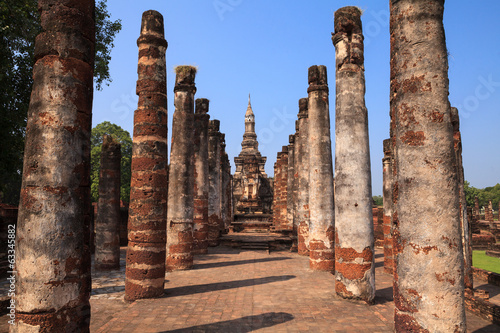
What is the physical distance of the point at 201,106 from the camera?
57.8ft

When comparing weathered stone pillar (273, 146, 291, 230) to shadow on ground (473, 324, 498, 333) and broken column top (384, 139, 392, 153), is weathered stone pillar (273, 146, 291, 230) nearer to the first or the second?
broken column top (384, 139, 392, 153)

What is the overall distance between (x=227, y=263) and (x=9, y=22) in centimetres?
1149

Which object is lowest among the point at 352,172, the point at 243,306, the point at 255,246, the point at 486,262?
the point at 486,262

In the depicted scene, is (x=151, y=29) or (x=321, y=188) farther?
(x=321, y=188)

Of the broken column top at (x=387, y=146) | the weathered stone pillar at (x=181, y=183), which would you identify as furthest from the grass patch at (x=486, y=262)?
the weathered stone pillar at (x=181, y=183)

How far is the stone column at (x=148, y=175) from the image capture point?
8781 mm

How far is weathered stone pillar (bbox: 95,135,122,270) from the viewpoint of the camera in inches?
508

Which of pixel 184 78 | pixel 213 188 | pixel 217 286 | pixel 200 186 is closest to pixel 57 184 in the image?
pixel 217 286

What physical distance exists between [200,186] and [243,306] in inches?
378

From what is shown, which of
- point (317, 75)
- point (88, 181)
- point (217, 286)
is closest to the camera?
point (88, 181)

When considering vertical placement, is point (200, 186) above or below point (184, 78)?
below

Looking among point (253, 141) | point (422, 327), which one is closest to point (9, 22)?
point (422, 327)

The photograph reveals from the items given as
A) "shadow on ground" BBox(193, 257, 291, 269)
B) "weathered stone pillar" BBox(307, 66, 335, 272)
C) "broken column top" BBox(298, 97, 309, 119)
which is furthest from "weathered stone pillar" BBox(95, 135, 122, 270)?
"broken column top" BBox(298, 97, 309, 119)

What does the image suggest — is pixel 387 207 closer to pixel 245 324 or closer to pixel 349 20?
pixel 349 20
